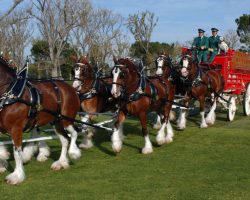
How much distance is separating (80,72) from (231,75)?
660cm

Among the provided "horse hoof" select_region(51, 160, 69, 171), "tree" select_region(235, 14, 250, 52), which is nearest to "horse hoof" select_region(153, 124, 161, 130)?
"horse hoof" select_region(51, 160, 69, 171)

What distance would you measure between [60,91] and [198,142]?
13.5 feet

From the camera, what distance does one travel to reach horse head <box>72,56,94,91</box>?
9.71 metres

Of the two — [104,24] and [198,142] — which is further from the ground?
[104,24]

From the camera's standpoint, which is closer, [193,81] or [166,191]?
[166,191]

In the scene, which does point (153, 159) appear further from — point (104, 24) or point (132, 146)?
point (104, 24)

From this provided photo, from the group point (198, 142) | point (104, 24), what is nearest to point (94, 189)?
point (198, 142)

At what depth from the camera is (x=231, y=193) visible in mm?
6293

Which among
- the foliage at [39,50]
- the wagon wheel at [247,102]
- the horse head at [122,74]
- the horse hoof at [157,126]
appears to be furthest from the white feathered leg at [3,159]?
the foliage at [39,50]

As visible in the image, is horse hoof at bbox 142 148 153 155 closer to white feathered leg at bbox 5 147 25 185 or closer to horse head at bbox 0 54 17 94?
white feathered leg at bbox 5 147 25 185

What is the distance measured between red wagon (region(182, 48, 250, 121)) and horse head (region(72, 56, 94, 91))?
4.66 m

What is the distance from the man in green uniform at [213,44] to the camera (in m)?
14.3

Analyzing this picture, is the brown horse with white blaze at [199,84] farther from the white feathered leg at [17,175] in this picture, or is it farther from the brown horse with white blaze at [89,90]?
the white feathered leg at [17,175]

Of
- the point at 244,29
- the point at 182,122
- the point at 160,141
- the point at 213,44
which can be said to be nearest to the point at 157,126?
the point at 182,122
